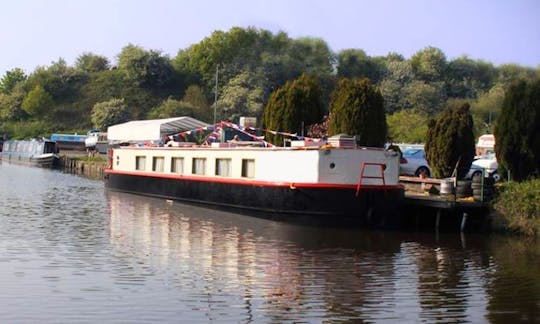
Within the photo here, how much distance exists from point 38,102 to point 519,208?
73.7 metres

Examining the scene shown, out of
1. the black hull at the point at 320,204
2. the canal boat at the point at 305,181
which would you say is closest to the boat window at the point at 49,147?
the canal boat at the point at 305,181

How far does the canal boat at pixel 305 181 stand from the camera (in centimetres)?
2183

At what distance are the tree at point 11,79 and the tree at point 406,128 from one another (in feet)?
204

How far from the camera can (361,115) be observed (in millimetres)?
28891

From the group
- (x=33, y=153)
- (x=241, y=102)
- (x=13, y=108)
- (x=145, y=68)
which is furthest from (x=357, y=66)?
(x=13, y=108)

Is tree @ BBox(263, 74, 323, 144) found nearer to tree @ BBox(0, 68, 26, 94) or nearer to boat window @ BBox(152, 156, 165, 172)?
boat window @ BBox(152, 156, 165, 172)

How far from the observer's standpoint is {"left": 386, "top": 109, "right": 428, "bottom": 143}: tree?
53356mm

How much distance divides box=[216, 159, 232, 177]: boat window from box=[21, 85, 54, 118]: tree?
6428 cm

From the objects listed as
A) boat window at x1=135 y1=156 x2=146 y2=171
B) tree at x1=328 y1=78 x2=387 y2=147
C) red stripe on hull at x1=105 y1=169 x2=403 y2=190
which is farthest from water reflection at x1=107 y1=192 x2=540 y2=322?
boat window at x1=135 y1=156 x2=146 y2=171

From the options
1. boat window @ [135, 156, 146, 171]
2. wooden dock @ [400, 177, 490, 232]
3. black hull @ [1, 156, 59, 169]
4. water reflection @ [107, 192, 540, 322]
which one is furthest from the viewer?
black hull @ [1, 156, 59, 169]

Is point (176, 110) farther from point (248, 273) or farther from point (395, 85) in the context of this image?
point (248, 273)

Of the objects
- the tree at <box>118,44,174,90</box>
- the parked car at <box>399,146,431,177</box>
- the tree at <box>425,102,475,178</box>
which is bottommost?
the parked car at <box>399,146,431,177</box>

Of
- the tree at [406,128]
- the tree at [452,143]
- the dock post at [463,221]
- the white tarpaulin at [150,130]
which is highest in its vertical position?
the tree at [406,128]

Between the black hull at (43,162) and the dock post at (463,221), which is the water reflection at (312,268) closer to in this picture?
the dock post at (463,221)
